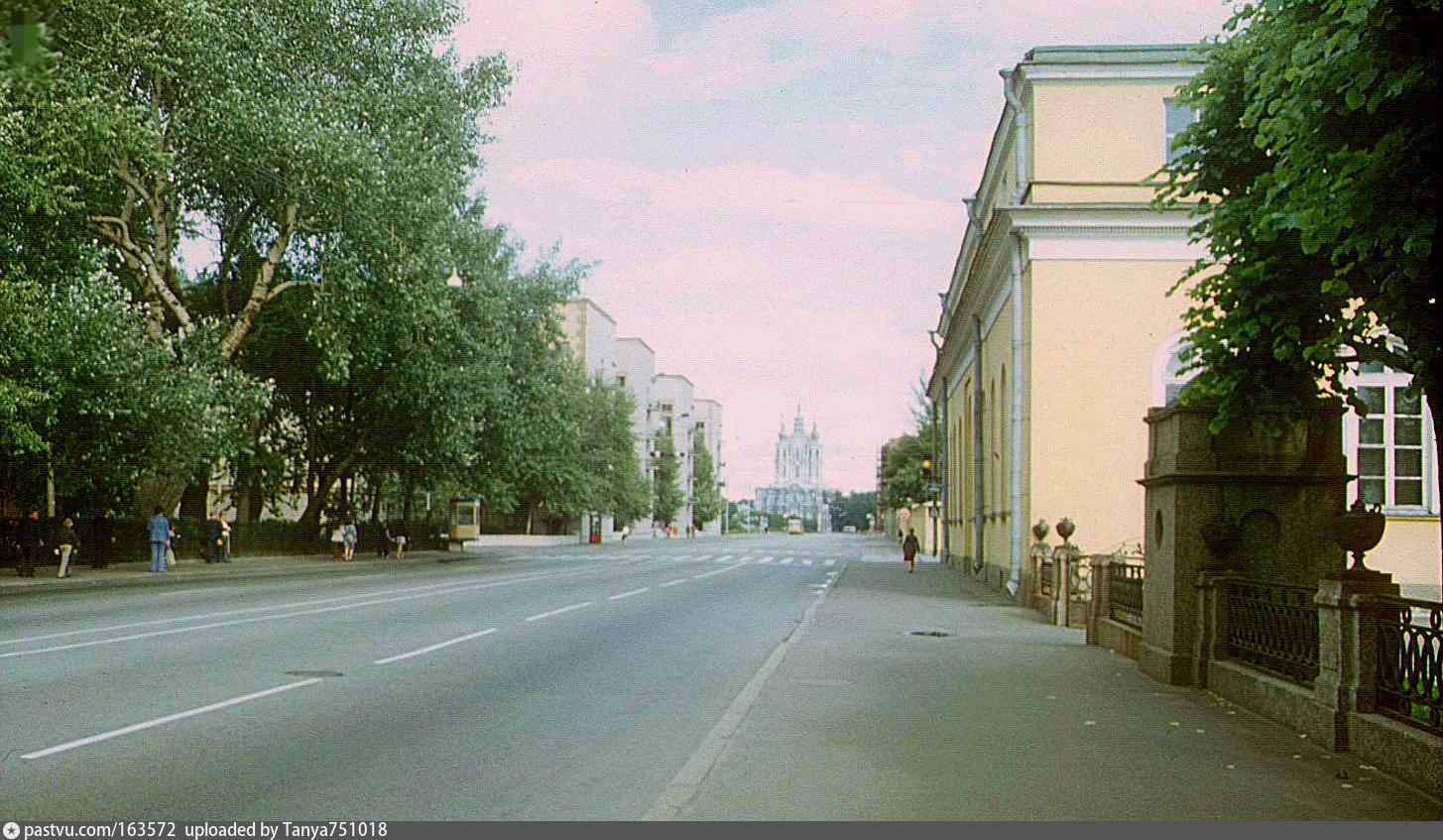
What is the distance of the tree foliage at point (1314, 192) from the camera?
7.89 m

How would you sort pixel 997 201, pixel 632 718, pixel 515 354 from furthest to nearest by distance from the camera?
pixel 515 354 < pixel 997 201 < pixel 632 718

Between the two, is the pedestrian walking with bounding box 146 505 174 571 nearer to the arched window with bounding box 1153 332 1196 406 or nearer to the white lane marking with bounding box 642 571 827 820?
the arched window with bounding box 1153 332 1196 406

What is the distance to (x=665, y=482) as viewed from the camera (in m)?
117

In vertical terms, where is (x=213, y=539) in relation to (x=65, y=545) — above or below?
below

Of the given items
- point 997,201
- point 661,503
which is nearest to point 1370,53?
point 997,201

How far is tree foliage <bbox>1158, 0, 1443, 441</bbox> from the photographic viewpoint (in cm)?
789

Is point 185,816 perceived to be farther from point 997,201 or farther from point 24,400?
point 997,201

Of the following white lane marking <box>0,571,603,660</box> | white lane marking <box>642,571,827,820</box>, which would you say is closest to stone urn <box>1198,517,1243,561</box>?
white lane marking <box>642,571,827,820</box>

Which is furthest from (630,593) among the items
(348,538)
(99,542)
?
(348,538)

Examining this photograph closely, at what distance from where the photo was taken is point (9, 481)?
3559 centimetres

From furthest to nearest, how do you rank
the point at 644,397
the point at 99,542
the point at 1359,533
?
the point at 644,397 < the point at 99,542 < the point at 1359,533

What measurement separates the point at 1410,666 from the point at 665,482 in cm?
10929

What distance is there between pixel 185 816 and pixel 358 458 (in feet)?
137

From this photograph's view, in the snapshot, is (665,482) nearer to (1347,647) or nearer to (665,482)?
(665,482)
